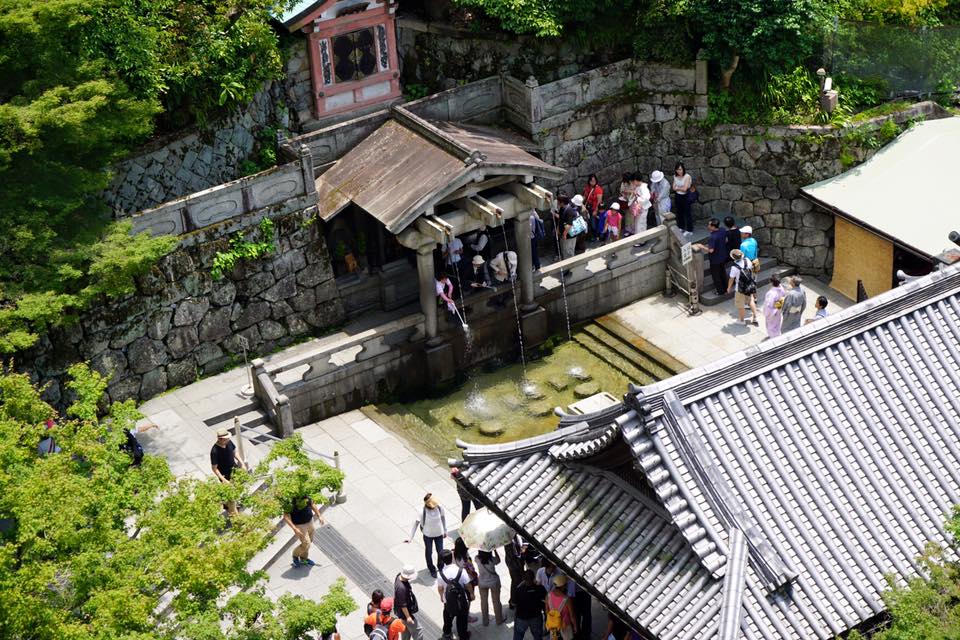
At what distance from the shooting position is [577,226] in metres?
39.2

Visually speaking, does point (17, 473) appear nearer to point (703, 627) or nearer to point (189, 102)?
point (703, 627)

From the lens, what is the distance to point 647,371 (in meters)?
37.2

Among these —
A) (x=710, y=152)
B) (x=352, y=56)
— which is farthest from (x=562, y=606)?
(x=710, y=152)

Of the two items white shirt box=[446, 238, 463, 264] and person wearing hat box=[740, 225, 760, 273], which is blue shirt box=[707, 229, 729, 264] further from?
white shirt box=[446, 238, 463, 264]

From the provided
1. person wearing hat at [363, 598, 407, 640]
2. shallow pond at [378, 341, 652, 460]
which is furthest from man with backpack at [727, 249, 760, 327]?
person wearing hat at [363, 598, 407, 640]

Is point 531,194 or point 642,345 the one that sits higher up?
point 531,194

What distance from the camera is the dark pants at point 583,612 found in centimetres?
2623

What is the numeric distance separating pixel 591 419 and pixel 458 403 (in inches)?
489

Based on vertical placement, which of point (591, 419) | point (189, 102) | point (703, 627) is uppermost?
point (189, 102)

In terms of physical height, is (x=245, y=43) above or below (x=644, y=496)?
above

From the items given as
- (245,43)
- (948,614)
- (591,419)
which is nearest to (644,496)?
(591,419)

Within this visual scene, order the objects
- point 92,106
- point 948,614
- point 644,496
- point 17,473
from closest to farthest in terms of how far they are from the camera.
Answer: point 948,614
point 17,473
point 644,496
point 92,106

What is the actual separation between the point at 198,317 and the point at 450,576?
36.8ft

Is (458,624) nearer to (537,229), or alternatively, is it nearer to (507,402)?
(507,402)
